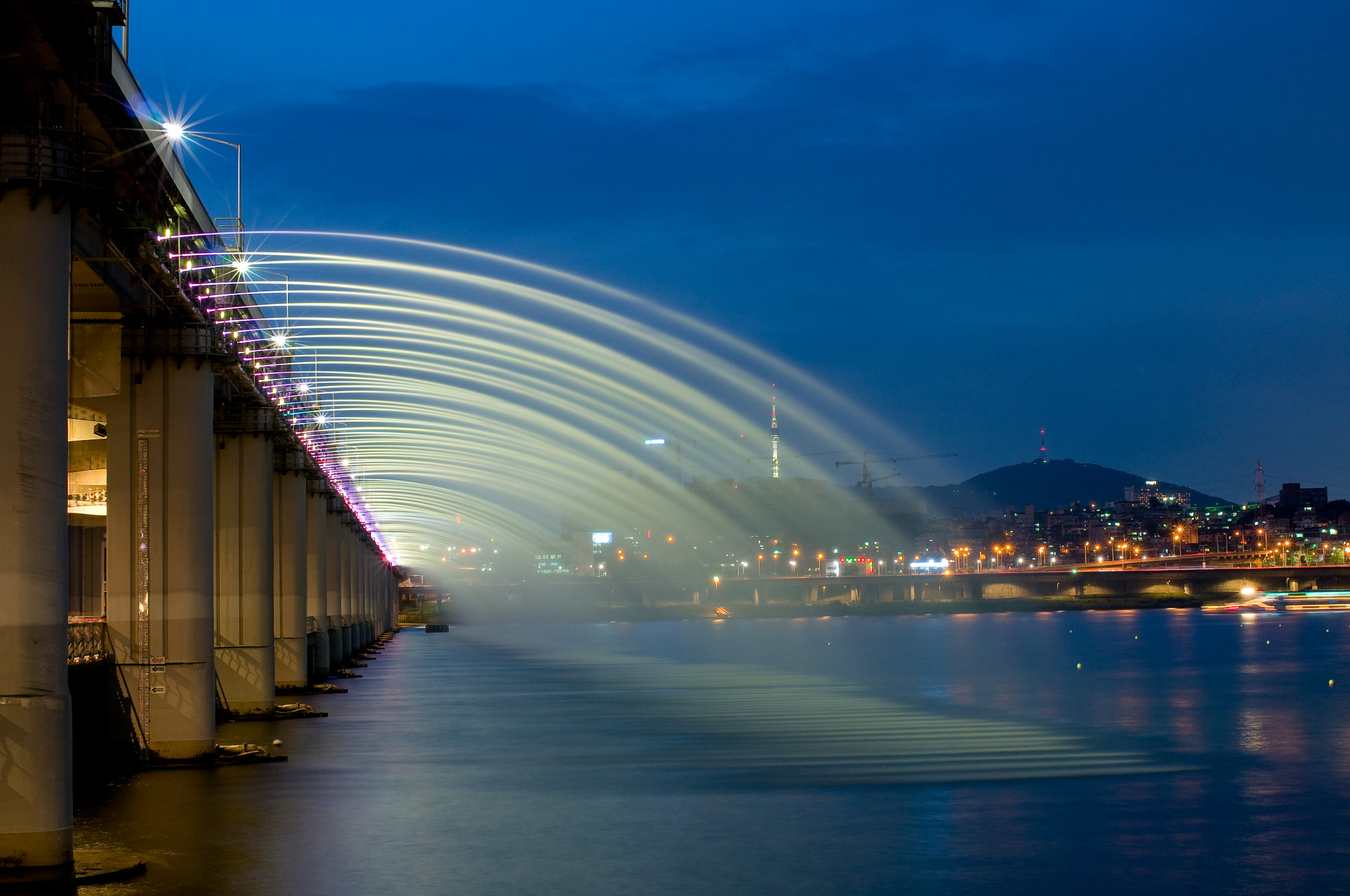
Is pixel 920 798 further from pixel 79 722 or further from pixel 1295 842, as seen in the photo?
pixel 79 722

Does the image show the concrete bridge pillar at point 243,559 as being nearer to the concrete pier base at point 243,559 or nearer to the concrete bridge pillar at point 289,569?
the concrete pier base at point 243,559

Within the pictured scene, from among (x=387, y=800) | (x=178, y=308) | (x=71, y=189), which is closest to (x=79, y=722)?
(x=387, y=800)

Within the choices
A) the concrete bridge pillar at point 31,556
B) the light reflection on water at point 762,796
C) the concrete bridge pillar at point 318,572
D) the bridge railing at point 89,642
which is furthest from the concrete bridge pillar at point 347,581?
the concrete bridge pillar at point 31,556

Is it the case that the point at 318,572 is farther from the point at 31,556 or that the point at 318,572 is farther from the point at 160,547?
the point at 31,556

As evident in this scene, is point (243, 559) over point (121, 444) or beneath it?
beneath

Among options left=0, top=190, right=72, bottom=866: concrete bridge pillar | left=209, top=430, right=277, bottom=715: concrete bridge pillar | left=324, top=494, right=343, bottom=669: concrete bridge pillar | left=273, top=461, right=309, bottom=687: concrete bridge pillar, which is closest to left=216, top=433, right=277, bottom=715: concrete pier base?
left=209, top=430, right=277, bottom=715: concrete bridge pillar

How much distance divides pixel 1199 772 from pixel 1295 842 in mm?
10107

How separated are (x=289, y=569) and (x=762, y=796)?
28578 mm

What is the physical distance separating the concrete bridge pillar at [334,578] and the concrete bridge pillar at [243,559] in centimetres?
2993

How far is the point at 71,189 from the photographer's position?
19.0m

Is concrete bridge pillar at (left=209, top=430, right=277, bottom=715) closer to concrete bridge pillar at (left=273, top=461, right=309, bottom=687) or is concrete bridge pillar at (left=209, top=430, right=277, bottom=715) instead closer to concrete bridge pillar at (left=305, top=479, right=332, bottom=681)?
concrete bridge pillar at (left=273, top=461, right=309, bottom=687)

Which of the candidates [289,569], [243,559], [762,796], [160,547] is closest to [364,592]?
[289,569]

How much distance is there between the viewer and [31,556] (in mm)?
18203

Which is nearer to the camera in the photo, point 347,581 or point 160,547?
point 160,547
